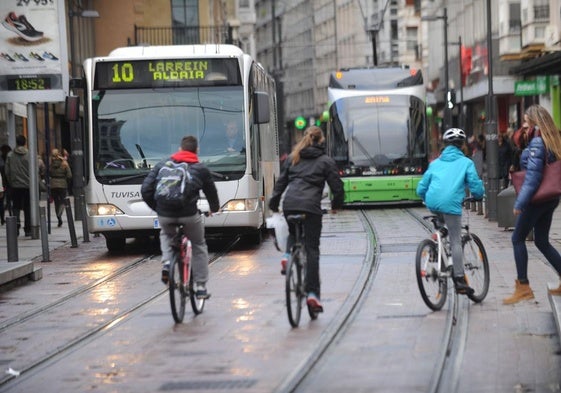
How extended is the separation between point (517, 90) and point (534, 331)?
37.1 metres

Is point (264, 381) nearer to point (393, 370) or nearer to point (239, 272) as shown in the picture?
Answer: point (393, 370)

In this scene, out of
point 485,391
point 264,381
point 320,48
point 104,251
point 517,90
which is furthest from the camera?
point 320,48

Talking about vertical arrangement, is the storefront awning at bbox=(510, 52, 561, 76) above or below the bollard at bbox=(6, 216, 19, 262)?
above

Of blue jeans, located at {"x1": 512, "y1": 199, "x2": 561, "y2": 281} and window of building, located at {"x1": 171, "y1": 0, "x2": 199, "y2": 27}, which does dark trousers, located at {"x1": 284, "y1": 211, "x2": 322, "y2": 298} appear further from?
window of building, located at {"x1": 171, "y1": 0, "x2": 199, "y2": 27}

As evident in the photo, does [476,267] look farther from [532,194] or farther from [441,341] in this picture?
[441,341]

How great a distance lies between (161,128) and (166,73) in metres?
0.96

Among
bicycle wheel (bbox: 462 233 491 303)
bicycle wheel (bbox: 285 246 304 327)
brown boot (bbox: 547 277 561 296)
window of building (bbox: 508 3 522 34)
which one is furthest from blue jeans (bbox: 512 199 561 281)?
window of building (bbox: 508 3 522 34)

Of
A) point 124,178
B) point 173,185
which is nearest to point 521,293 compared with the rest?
point 173,185

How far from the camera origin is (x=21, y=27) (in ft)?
79.8

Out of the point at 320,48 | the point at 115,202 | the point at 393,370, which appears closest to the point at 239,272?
the point at 115,202

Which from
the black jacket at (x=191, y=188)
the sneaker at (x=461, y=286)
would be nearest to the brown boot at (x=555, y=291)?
the sneaker at (x=461, y=286)

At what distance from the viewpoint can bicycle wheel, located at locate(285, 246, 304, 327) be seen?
11953 millimetres

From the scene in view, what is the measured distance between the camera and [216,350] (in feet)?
36.0

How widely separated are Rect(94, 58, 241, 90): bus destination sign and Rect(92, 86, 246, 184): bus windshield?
0.35 feet
